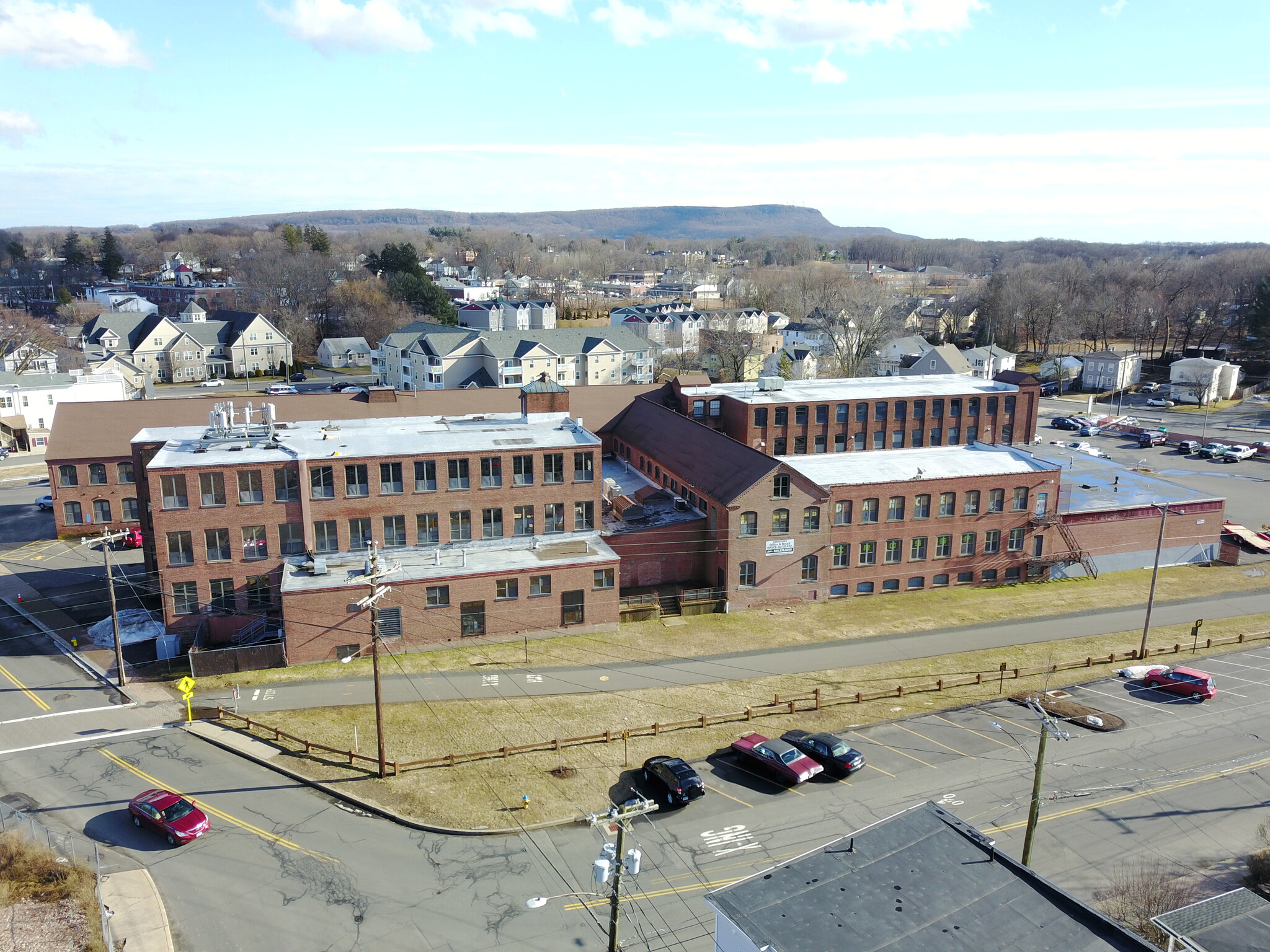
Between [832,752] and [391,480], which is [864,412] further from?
[832,752]

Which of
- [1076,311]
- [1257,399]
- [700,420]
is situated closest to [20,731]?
[700,420]

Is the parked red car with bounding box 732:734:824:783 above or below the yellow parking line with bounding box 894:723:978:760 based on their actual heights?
above

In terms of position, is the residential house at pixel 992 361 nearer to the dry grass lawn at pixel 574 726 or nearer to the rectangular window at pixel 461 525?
the dry grass lawn at pixel 574 726

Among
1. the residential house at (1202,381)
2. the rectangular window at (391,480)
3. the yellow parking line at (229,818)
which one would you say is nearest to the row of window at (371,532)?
the rectangular window at (391,480)

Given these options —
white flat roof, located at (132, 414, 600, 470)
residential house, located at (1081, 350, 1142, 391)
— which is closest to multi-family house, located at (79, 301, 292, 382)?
white flat roof, located at (132, 414, 600, 470)

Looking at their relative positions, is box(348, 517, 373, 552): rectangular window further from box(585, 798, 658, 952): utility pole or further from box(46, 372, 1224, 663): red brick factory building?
box(585, 798, 658, 952): utility pole

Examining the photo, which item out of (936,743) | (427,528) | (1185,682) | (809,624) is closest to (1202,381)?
(1185,682)
